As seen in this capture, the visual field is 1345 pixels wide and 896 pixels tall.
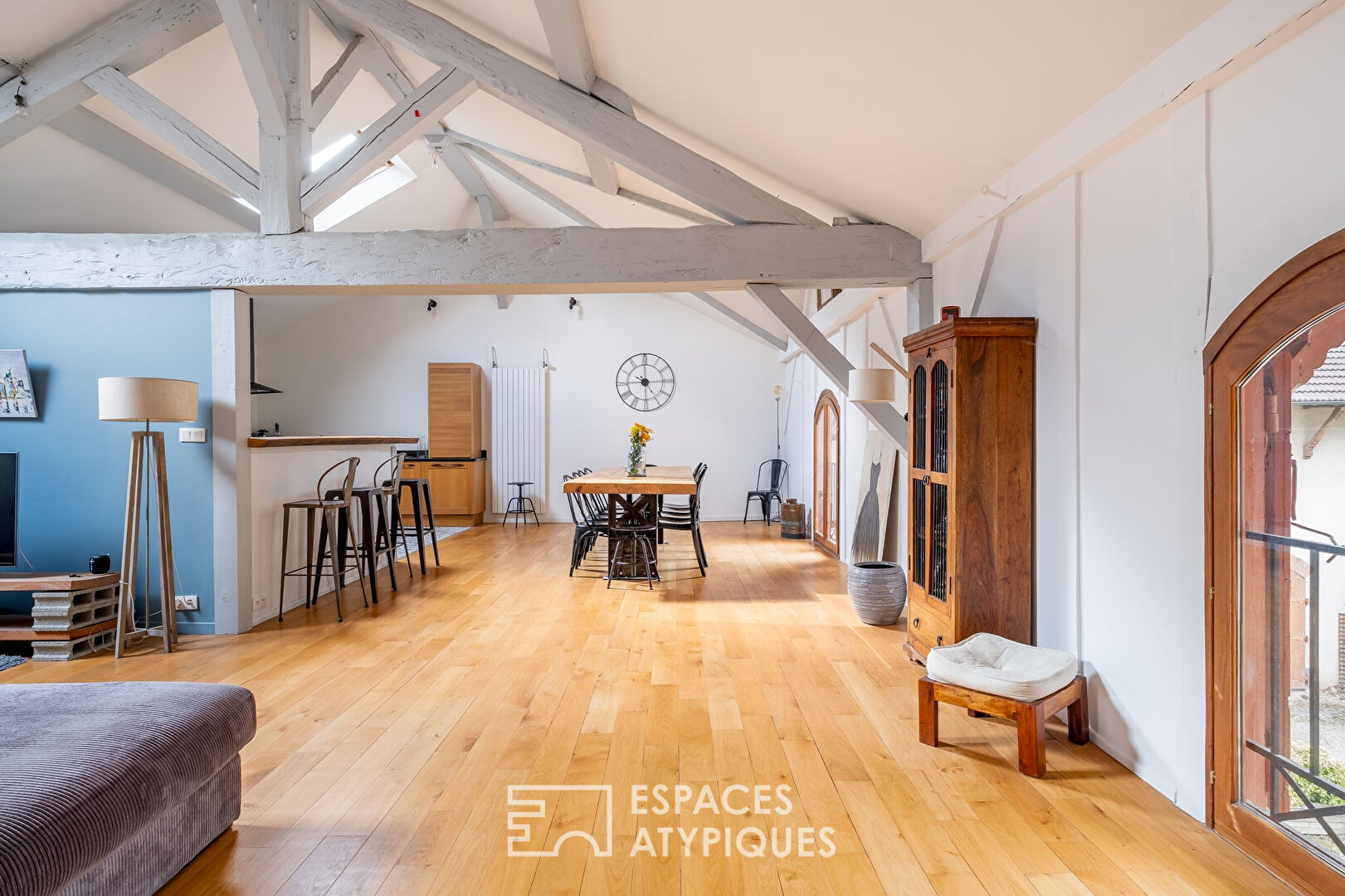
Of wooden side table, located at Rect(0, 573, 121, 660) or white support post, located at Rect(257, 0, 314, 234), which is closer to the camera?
wooden side table, located at Rect(0, 573, 121, 660)

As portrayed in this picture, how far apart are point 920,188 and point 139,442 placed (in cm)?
464

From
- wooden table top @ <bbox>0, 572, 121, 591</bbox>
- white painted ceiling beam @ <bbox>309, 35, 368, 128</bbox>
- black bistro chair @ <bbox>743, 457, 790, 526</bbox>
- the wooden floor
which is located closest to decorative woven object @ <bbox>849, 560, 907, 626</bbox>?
the wooden floor

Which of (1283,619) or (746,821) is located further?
(746,821)

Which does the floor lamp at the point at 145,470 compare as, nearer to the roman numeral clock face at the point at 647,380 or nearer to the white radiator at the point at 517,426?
the white radiator at the point at 517,426

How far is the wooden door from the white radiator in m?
3.83

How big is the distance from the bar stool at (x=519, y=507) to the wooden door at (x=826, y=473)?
3.79m

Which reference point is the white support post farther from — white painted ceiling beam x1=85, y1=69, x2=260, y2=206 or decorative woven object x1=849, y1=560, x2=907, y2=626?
decorative woven object x1=849, y1=560, x2=907, y2=626

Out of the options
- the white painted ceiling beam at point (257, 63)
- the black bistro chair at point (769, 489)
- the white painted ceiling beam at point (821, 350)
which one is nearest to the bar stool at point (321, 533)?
the white painted ceiling beam at point (257, 63)

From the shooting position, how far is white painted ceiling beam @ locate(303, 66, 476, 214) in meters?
4.63

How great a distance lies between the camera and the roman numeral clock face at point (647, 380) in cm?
1027

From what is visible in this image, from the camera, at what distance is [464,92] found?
4.72m

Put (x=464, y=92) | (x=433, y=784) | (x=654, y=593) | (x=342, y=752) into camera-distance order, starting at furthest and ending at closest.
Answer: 1. (x=654, y=593)
2. (x=464, y=92)
3. (x=342, y=752)
4. (x=433, y=784)

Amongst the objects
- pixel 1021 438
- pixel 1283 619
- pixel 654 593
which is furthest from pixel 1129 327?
pixel 654 593

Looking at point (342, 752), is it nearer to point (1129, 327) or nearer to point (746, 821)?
point (746, 821)
